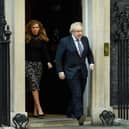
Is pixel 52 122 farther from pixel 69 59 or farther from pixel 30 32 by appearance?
pixel 30 32

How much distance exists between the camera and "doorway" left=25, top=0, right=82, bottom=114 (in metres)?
13.4

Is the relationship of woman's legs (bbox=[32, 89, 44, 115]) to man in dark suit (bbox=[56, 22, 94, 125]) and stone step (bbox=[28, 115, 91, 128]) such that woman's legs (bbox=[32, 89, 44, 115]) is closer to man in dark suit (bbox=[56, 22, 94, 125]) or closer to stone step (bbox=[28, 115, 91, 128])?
stone step (bbox=[28, 115, 91, 128])

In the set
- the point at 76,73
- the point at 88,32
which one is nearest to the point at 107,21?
the point at 88,32

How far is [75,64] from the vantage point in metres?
11.9

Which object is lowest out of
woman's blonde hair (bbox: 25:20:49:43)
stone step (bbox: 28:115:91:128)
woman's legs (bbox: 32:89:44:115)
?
stone step (bbox: 28:115:91:128)

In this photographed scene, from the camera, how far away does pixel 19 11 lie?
12031 mm

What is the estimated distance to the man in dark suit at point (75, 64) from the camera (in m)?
11.8

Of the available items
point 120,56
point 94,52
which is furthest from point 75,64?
point 120,56

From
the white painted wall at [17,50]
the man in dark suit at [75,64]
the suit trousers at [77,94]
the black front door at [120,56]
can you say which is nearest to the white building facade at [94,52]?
the white painted wall at [17,50]

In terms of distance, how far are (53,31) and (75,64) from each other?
5.72ft

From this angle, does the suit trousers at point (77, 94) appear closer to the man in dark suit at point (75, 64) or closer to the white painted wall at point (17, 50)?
the man in dark suit at point (75, 64)

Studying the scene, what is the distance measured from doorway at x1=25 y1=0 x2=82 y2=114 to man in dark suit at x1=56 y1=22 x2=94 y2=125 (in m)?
1.43

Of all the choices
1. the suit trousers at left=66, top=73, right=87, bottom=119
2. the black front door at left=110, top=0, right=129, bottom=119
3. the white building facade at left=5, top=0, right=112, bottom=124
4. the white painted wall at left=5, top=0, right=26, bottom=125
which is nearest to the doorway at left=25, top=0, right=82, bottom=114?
the white building facade at left=5, top=0, right=112, bottom=124

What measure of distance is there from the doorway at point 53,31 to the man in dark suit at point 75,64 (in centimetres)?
143
